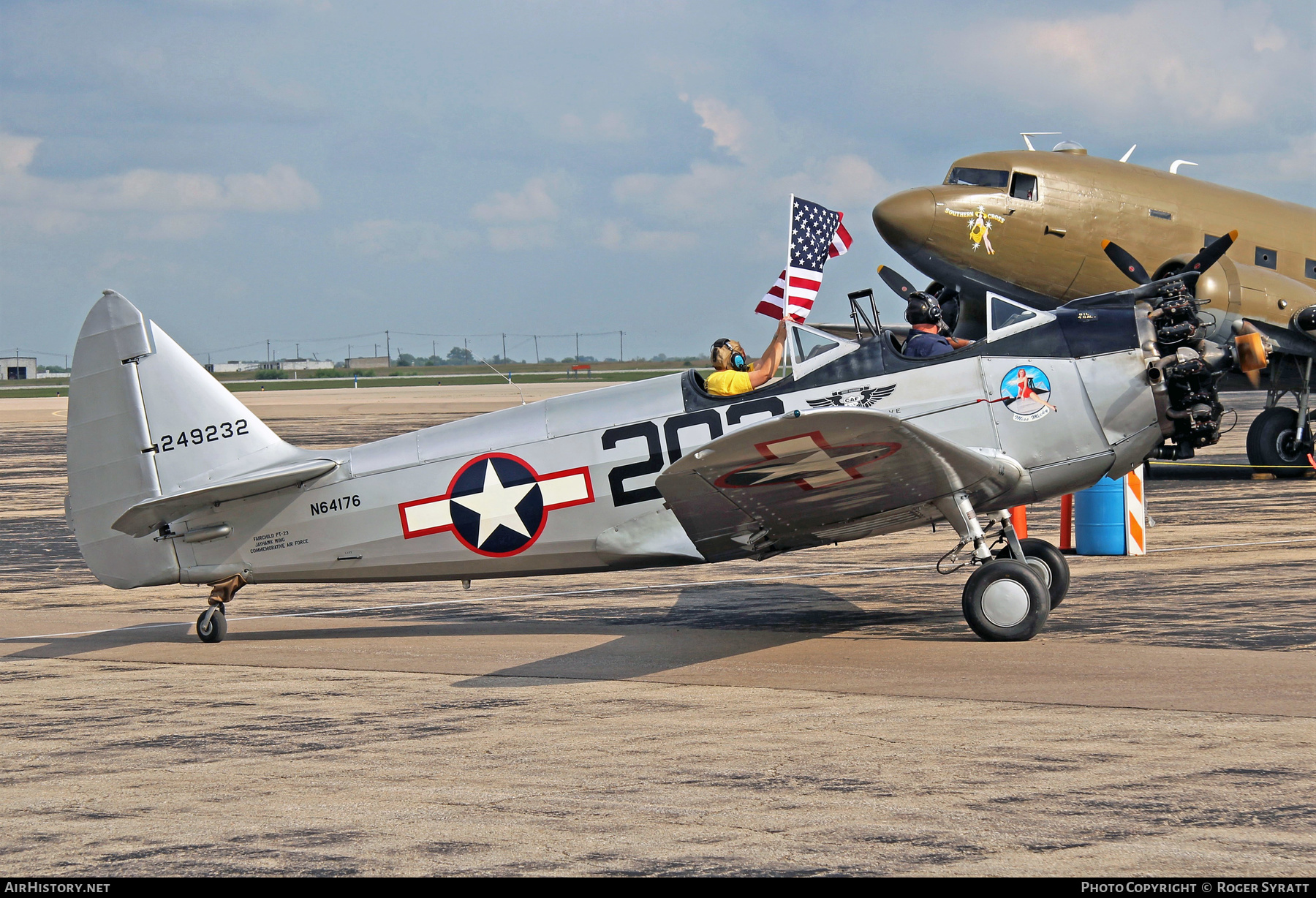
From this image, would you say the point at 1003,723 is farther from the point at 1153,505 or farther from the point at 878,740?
the point at 1153,505

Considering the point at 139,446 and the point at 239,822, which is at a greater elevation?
the point at 139,446

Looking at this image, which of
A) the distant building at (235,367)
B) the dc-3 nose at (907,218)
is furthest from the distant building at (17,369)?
the dc-3 nose at (907,218)

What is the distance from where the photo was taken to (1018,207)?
1920 centimetres

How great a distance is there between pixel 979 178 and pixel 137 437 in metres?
14.4

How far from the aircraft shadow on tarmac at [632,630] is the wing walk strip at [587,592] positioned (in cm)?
16

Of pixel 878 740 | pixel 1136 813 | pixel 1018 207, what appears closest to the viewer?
pixel 1136 813

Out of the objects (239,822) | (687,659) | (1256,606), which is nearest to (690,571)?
(687,659)

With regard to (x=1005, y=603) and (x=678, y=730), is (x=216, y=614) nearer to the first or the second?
(x=678, y=730)

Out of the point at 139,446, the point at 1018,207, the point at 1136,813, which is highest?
the point at 1018,207

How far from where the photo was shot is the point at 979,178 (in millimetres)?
19703

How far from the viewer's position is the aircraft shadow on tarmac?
27.8 feet

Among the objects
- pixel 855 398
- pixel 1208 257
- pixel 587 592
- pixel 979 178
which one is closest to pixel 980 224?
pixel 979 178

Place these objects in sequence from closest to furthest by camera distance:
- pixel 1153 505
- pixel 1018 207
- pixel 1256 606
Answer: pixel 1256 606 → pixel 1153 505 → pixel 1018 207
